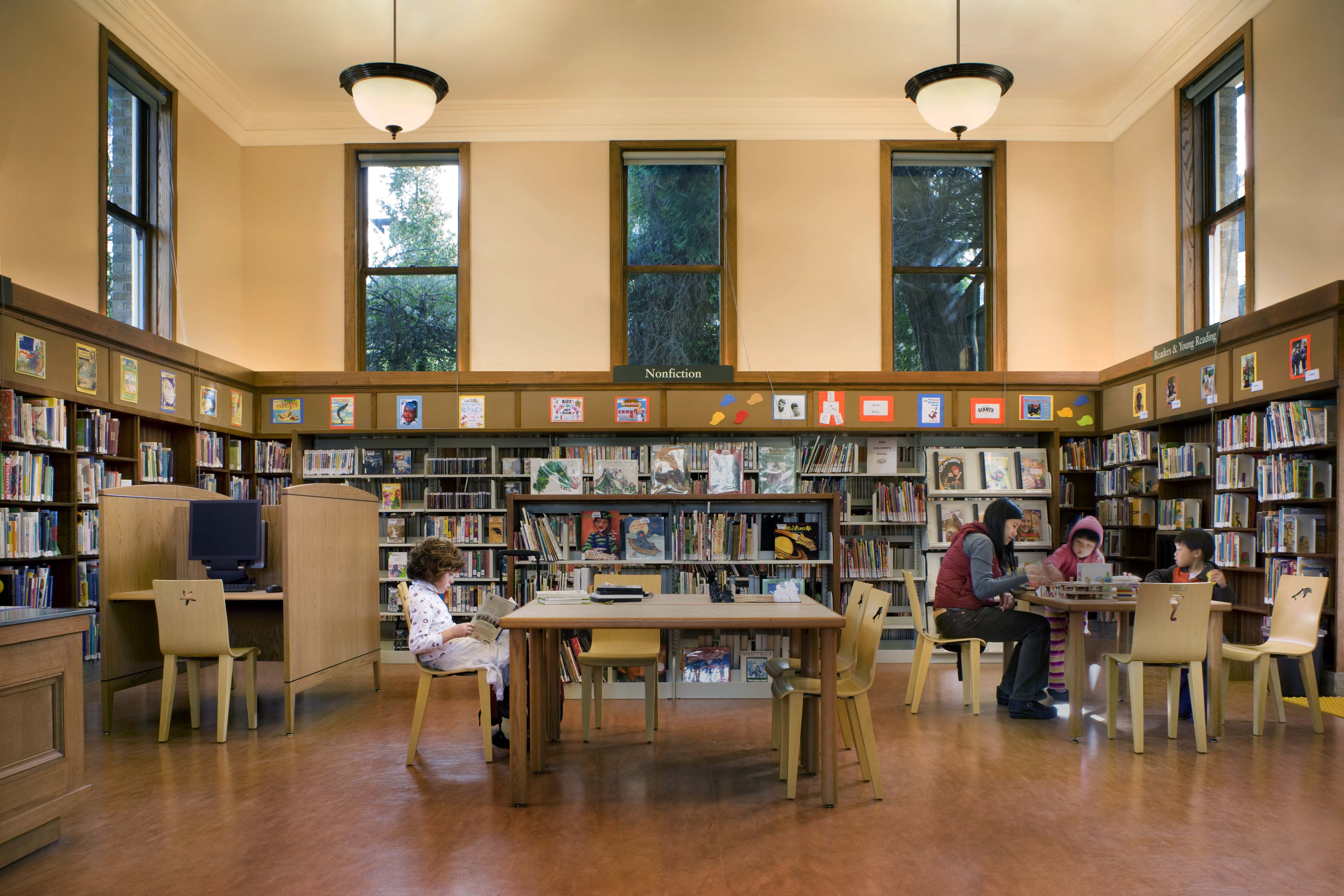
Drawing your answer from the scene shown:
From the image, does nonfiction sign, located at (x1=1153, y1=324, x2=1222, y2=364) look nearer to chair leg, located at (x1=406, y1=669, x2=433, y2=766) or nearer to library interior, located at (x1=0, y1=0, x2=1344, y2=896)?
library interior, located at (x1=0, y1=0, x2=1344, y2=896)

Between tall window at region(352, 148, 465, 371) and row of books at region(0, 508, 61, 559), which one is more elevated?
tall window at region(352, 148, 465, 371)

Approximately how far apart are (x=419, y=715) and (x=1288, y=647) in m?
4.60

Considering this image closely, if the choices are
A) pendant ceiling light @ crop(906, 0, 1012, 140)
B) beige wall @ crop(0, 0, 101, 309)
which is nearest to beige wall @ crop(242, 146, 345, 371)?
beige wall @ crop(0, 0, 101, 309)

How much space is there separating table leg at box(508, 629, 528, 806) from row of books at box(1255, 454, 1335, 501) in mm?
4957

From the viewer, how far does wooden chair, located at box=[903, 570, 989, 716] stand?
18.2 ft

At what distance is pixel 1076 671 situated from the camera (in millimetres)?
4879

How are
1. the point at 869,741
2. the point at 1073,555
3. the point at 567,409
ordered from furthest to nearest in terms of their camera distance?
the point at 567,409 < the point at 1073,555 < the point at 869,741

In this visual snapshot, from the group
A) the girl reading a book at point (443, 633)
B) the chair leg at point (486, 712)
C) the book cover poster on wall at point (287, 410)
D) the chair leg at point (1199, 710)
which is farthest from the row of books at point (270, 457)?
the chair leg at point (1199, 710)

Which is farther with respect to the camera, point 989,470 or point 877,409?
point 877,409

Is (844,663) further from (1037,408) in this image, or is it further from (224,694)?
(1037,408)

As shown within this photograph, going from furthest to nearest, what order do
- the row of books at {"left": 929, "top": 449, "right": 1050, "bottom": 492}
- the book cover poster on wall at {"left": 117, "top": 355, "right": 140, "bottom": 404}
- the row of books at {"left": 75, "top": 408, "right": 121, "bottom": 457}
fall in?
the row of books at {"left": 929, "top": 449, "right": 1050, "bottom": 492}
the book cover poster on wall at {"left": 117, "top": 355, "right": 140, "bottom": 404}
the row of books at {"left": 75, "top": 408, "right": 121, "bottom": 457}

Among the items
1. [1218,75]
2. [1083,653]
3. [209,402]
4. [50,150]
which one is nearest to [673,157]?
[1218,75]

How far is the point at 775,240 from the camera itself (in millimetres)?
8656

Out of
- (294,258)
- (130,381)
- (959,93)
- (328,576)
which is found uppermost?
(959,93)
